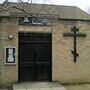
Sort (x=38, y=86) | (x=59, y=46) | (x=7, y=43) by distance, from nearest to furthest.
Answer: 1. (x=38, y=86)
2. (x=7, y=43)
3. (x=59, y=46)

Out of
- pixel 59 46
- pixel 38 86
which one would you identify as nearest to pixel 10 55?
pixel 38 86

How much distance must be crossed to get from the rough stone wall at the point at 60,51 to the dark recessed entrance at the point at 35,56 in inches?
9.9

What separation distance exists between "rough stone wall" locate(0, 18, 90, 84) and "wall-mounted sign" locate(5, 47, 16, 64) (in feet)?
0.55

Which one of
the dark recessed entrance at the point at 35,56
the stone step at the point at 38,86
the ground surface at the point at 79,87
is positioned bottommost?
the ground surface at the point at 79,87

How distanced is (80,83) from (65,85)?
2.75 feet

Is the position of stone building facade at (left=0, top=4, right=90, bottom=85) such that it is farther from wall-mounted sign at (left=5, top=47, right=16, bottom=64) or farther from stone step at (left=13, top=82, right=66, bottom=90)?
stone step at (left=13, top=82, right=66, bottom=90)

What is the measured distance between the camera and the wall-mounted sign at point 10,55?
51.3ft

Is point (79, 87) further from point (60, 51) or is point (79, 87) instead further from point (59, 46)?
point (59, 46)

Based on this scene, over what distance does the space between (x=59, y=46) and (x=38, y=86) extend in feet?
7.73

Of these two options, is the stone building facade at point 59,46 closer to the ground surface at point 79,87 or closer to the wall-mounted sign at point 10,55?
the wall-mounted sign at point 10,55

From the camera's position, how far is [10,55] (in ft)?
51.4

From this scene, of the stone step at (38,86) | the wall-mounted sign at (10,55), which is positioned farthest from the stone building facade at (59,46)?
the stone step at (38,86)

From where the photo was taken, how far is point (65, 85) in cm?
1600

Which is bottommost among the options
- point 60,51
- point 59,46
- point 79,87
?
point 79,87
